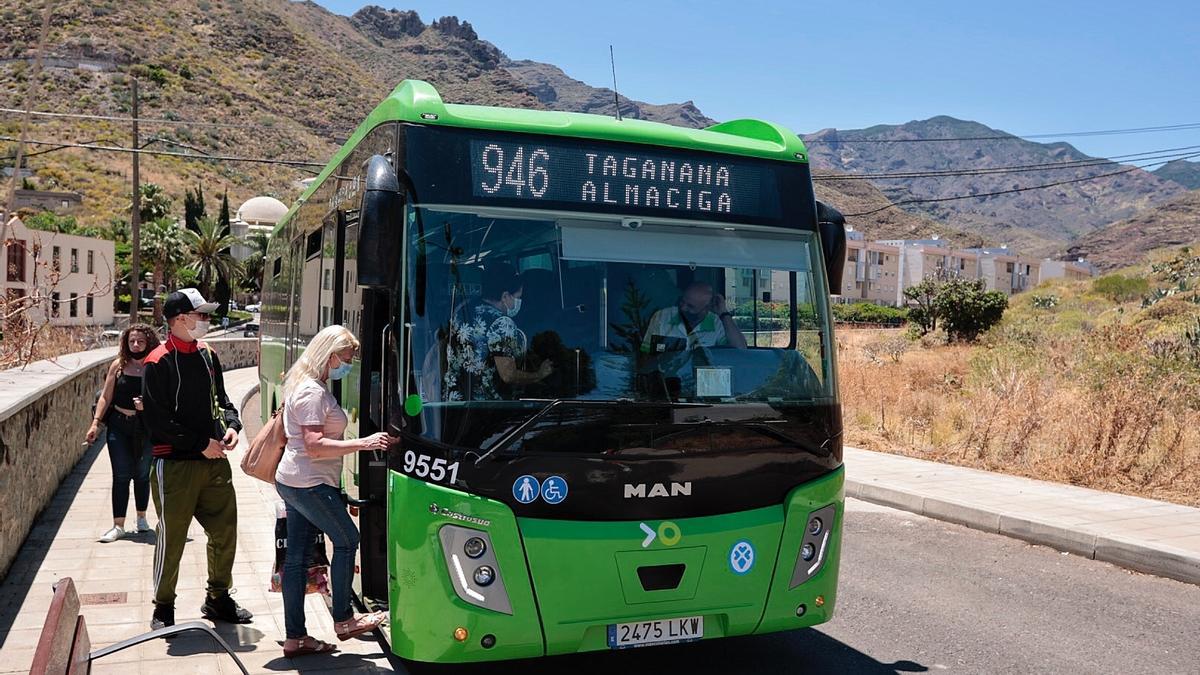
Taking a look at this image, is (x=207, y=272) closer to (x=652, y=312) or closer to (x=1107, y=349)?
(x=1107, y=349)

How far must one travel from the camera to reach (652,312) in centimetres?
530

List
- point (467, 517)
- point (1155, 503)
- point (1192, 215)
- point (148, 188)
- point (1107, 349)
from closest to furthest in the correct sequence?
point (467, 517) < point (1155, 503) < point (1107, 349) < point (148, 188) < point (1192, 215)

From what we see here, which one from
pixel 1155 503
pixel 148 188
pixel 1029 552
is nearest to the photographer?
pixel 1029 552

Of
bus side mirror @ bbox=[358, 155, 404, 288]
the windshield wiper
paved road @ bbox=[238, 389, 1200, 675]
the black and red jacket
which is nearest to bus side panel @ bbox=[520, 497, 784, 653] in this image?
the windshield wiper

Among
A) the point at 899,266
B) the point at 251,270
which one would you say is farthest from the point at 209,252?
the point at 899,266

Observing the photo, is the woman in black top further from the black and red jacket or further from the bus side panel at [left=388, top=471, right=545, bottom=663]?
the bus side panel at [left=388, top=471, right=545, bottom=663]

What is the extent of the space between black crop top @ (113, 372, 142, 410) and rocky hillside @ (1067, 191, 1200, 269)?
13206cm

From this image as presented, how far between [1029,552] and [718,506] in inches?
212

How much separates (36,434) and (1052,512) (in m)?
9.39

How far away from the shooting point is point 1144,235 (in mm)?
151375

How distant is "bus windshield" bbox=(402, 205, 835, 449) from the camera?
498cm

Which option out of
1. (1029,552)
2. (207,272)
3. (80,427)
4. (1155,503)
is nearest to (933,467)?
(1155,503)

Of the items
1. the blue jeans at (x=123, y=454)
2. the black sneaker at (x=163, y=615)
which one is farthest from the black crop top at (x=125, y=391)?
the black sneaker at (x=163, y=615)

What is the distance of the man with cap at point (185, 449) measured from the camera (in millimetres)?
6051
